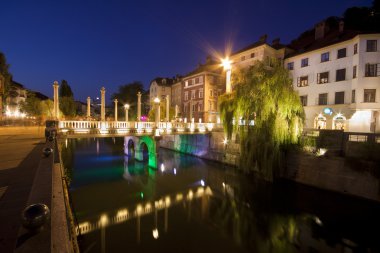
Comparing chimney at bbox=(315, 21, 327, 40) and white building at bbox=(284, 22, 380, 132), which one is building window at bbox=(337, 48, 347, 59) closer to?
white building at bbox=(284, 22, 380, 132)

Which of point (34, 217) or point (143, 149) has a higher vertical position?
point (34, 217)

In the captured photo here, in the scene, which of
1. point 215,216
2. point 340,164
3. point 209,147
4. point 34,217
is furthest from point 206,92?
point 34,217

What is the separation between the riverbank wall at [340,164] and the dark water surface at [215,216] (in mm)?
804

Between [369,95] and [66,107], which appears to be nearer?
[369,95]

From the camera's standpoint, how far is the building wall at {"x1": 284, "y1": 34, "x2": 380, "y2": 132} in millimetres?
22891

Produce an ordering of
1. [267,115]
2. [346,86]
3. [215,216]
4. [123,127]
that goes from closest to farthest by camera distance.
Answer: [215,216] < [267,115] < [123,127] < [346,86]

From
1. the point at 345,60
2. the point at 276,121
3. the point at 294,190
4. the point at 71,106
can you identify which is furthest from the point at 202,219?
the point at 71,106

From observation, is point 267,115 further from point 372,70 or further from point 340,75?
point 372,70

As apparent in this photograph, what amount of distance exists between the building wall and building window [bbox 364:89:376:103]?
308 millimetres

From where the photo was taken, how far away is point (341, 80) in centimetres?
2548

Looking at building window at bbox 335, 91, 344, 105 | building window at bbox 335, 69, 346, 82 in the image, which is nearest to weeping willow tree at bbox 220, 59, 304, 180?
building window at bbox 335, 91, 344, 105

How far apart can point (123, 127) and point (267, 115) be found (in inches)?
540

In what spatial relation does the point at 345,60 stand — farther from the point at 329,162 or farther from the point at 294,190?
the point at 294,190

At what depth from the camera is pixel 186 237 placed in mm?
11867
